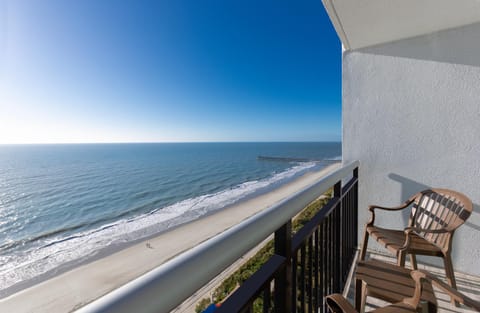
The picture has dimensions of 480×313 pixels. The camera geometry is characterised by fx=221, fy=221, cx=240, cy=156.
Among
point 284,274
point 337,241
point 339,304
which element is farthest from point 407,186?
point 284,274

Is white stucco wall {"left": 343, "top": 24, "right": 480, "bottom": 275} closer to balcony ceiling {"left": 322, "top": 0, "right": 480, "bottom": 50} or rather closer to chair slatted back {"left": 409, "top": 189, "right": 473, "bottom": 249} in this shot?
balcony ceiling {"left": 322, "top": 0, "right": 480, "bottom": 50}

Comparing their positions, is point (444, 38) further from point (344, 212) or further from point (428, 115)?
point (344, 212)

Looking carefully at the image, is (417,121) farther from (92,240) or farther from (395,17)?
(92,240)

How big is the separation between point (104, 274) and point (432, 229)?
7.73m

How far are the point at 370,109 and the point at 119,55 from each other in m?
18.8

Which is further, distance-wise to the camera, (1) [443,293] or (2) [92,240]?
(2) [92,240]

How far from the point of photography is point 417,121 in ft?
7.66

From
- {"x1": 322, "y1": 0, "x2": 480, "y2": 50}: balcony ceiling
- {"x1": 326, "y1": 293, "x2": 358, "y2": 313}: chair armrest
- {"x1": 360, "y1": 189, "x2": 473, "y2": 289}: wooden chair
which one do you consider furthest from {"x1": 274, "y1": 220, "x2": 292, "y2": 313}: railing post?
{"x1": 322, "y1": 0, "x2": 480, "y2": 50}: balcony ceiling

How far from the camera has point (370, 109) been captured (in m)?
2.56

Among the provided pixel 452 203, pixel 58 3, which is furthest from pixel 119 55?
pixel 452 203

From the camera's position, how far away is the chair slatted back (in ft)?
5.29

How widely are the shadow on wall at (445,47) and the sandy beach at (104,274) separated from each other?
17.9ft

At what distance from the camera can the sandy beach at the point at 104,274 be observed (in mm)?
5406

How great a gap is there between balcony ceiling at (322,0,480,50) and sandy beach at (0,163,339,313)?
18.6 ft
